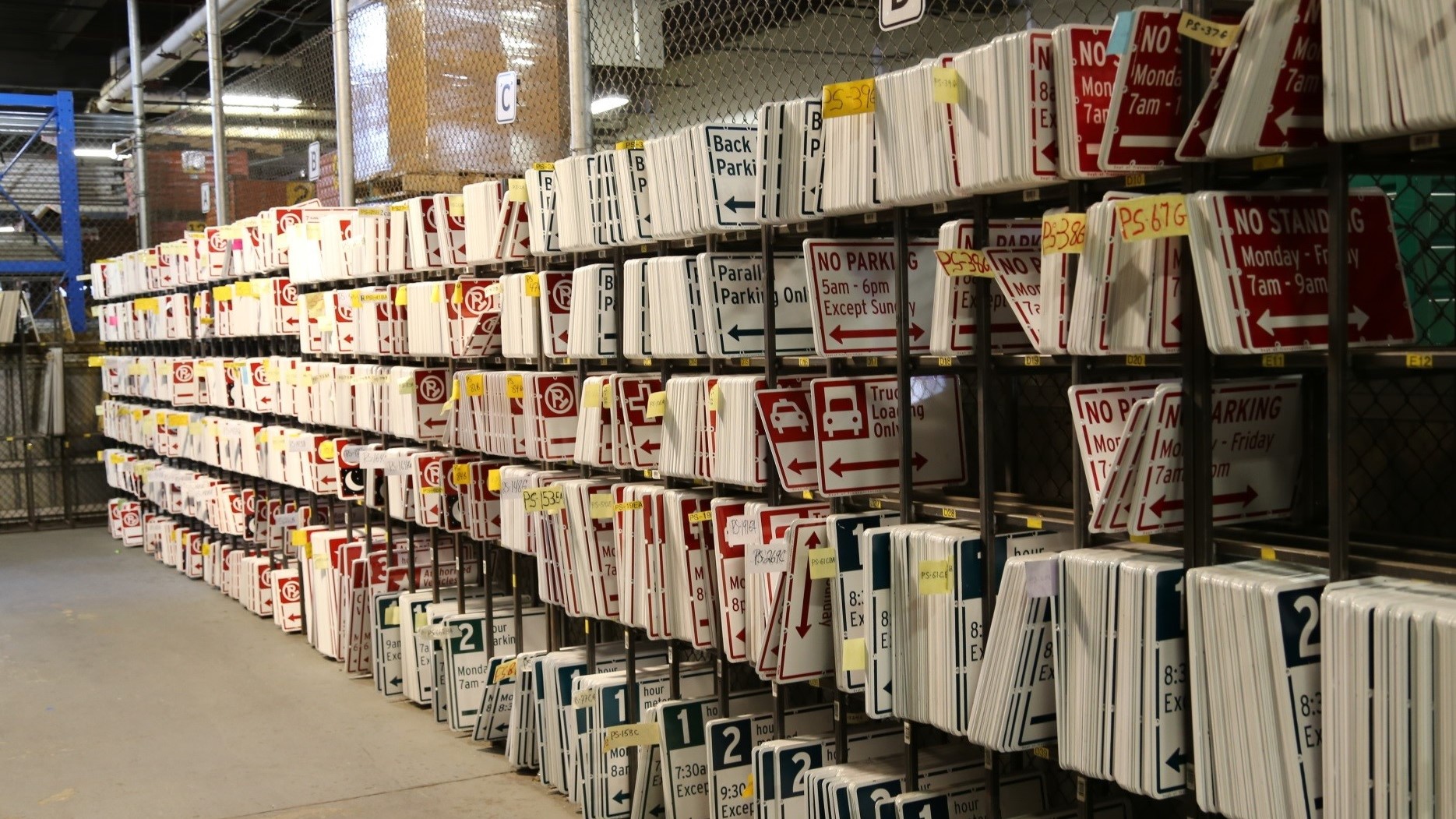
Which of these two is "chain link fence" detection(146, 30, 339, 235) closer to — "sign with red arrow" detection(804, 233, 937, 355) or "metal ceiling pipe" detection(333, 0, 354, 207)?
"metal ceiling pipe" detection(333, 0, 354, 207)

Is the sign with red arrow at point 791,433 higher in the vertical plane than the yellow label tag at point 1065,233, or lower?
lower

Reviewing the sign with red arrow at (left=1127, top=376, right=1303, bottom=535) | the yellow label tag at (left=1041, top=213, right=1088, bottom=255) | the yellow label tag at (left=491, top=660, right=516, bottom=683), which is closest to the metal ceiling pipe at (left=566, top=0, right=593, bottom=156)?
the yellow label tag at (left=491, top=660, right=516, bottom=683)

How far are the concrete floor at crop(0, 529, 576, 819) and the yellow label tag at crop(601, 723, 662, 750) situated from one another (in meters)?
0.49

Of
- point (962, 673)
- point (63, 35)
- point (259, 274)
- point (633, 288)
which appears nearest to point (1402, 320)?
point (962, 673)

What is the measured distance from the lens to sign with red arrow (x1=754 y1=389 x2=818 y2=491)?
375 cm

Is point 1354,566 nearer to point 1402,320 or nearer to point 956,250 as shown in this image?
point 1402,320

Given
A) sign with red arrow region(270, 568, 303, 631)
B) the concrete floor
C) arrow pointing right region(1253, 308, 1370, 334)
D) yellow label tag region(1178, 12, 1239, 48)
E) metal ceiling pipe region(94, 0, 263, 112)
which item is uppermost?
metal ceiling pipe region(94, 0, 263, 112)

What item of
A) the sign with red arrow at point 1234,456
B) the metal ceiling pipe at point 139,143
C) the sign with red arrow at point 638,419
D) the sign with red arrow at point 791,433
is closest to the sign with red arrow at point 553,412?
the sign with red arrow at point 638,419

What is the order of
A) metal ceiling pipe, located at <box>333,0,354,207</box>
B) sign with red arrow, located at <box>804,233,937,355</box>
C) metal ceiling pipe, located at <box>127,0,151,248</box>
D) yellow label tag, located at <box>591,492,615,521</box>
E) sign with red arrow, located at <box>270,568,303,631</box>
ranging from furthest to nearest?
1. metal ceiling pipe, located at <box>127,0,151,248</box>
2. sign with red arrow, located at <box>270,568,303,631</box>
3. metal ceiling pipe, located at <box>333,0,354,207</box>
4. yellow label tag, located at <box>591,492,615,521</box>
5. sign with red arrow, located at <box>804,233,937,355</box>

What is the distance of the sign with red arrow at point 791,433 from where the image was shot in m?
3.75

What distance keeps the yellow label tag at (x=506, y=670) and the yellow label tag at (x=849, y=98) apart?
297 centimetres

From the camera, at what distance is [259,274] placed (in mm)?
8648

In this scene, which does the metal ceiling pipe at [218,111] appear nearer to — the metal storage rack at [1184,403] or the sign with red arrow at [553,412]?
the sign with red arrow at [553,412]

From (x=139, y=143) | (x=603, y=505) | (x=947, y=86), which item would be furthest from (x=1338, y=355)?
(x=139, y=143)
